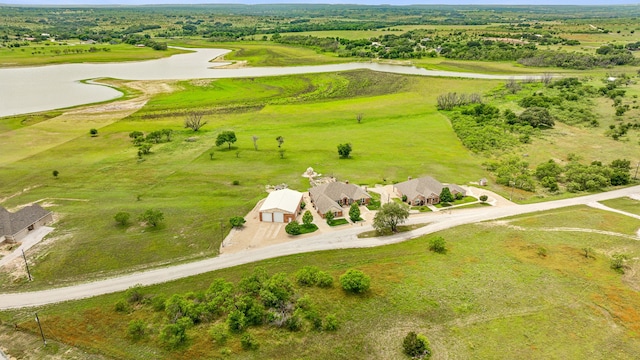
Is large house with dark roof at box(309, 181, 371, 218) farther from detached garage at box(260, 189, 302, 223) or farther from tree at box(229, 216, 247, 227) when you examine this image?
tree at box(229, 216, 247, 227)

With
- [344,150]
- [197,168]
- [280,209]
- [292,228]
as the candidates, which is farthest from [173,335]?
[344,150]

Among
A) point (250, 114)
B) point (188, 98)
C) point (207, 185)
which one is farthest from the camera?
point (188, 98)

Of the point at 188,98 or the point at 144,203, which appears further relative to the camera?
the point at 188,98

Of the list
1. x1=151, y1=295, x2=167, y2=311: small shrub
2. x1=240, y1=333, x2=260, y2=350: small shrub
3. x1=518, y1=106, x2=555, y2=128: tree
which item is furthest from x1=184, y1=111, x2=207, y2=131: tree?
x1=518, y1=106, x2=555, y2=128: tree

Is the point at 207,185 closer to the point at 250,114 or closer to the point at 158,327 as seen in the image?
the point at 158,327

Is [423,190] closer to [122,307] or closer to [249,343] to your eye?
[249,343]

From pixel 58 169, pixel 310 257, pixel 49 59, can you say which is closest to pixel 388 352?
pixel 310 257
